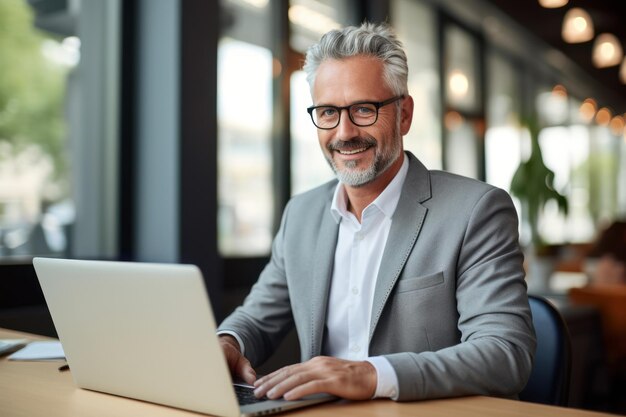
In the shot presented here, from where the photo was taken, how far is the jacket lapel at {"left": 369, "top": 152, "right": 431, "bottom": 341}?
1.60m

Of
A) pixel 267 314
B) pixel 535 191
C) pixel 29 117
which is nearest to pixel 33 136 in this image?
pixel 29 117

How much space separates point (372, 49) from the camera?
1715mm

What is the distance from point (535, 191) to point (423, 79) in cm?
Result: 227

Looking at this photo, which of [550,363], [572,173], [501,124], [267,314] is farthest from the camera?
[572,173]

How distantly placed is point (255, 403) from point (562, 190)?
3.81m

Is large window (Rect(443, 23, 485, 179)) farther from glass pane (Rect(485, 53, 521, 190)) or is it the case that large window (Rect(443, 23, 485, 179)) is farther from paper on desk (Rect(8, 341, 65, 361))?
paper on desk (Rect(8, 341, 65, 361))

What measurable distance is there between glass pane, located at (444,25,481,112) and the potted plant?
95.0 inches

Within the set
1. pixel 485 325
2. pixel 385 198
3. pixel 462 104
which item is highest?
pixel 462 104

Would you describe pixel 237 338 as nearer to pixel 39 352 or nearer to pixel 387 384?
pixel 39 352

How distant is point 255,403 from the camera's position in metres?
1.13

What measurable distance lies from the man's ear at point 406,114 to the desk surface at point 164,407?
0.84m

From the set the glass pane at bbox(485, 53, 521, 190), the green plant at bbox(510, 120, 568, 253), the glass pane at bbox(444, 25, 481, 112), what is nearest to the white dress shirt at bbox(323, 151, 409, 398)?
the green plant at bbox(510, 120, 568, 253)

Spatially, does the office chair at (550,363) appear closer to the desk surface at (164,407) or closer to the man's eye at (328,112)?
the desk surface at (164,407)

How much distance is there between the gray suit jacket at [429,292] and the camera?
131 centimetres
